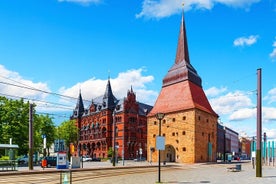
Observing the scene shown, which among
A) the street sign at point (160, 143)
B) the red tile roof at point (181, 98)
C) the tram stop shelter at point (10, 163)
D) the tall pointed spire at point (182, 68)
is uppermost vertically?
the tall pointed spire at point (182, 68)

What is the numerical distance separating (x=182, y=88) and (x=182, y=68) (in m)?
4.92

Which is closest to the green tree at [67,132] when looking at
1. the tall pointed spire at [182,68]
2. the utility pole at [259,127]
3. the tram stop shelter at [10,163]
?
the tall pointed spire at [182,68]

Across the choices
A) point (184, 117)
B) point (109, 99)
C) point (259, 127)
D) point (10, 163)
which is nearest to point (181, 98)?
point (184, 117)

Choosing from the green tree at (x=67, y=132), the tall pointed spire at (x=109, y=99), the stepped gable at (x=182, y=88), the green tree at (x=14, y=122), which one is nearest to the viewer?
the green tree at (x=14, y=122)

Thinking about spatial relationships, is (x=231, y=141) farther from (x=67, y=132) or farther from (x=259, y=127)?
(x=259, y=127)

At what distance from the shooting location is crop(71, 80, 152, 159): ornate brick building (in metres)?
102

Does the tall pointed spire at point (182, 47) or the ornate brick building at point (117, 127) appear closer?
the tall pointed spire at point (182, 47)

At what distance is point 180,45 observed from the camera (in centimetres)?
8575

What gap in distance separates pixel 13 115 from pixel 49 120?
18801 millimetres

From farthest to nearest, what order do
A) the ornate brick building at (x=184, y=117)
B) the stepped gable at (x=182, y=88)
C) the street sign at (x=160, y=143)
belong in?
the stepped gable at (x=182, y=88)
the ornate brick building at (x=184, y=117)
the street sign at (x=160, y=143)

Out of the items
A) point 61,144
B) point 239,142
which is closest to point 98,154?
point 61,144

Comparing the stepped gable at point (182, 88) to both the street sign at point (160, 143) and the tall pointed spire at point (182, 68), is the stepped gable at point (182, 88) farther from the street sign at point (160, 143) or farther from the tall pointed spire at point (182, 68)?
the street sign at point (160, 143)

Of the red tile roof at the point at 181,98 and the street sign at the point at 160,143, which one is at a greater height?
the red tile roof at the point at 181,98

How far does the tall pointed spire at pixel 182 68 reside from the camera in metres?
79.1
